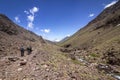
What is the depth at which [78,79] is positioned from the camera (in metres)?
18.2

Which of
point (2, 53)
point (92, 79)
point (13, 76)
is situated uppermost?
point (2, 53)

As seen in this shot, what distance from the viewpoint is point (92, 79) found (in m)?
20.7

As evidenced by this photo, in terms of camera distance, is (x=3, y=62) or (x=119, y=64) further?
(x=119, y=64)

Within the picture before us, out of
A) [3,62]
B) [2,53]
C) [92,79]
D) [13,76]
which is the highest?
[2,53]

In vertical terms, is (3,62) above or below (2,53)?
below

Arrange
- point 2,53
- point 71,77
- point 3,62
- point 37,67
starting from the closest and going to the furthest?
point 71,77 < point 37,67 < point 3,62 < point 2,53

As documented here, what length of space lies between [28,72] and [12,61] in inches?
326

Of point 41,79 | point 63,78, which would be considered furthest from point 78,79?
point 41,79

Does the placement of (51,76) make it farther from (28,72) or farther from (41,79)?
(28,72)

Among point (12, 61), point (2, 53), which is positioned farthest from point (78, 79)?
point (2, 53)

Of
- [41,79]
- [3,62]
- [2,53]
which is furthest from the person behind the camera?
[2,53]

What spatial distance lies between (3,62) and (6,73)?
571 cm

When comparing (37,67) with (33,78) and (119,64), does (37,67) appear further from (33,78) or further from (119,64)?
(119,64)

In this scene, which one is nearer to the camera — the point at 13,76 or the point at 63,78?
the point at 63,78
